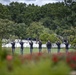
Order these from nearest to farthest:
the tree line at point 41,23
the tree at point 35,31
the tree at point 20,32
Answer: the tree line at point 41,23, the tree at point 20,32, the tree at point 35,31

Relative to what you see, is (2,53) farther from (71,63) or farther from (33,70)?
(33,70)

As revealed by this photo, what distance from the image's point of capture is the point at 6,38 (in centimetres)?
4325

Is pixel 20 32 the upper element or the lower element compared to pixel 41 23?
lower

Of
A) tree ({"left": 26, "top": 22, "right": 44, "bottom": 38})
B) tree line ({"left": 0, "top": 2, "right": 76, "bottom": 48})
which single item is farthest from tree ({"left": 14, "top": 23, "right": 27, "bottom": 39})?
tree ({"left": 26, "top": 22, "right": 44, "bottom": 38})

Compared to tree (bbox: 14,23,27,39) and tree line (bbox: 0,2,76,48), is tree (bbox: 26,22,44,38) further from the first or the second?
tree (bbox: 14,23,27,39)

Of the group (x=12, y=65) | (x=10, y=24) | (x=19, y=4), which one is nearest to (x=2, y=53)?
(x=12, y=65)

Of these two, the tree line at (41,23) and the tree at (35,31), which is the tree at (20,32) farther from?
the tree at (35,31)

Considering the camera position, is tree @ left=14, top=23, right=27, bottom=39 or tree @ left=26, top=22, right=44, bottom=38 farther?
tree @ left=26, top=22, right=44, bottom=38

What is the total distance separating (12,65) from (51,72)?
6.36ft

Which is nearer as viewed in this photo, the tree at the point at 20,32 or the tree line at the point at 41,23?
the tree line at the point at 41,23

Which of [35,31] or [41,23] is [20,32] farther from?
[41,23]

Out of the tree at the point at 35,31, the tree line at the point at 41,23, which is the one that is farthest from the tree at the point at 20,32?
the tree at the point at 35,31

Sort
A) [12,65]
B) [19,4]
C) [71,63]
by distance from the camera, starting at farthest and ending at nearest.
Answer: [19,4], [71,63], [12,65]

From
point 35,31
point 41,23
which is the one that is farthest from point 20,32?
point 41,23
